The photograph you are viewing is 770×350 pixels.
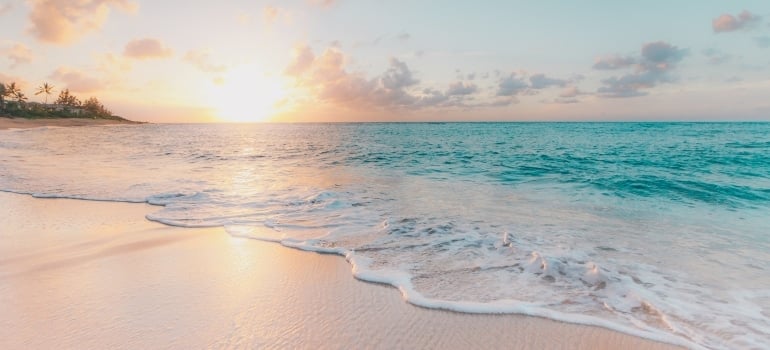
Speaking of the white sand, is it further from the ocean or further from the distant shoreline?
the distant shoreline

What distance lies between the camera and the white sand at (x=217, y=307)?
3.18 meters

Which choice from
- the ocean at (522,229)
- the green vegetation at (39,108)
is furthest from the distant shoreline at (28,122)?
the ocean at (522,229)

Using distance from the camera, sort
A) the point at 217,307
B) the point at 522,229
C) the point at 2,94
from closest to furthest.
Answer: the point at 217,307 → the point at 522,229 → the point at 2,94

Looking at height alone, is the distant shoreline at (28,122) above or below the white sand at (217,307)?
above

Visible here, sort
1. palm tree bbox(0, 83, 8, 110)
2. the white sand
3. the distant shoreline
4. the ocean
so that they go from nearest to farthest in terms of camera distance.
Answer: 1. the white sand
2. the ocean
3. the distant shoreline
4. palm tree bbox(0, 83, 8, 110)

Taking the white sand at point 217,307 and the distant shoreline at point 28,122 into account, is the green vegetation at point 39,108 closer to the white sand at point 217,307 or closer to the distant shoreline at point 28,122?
the distant shoreline at point 28,122

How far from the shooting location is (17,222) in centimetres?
685

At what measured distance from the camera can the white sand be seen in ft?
10.4

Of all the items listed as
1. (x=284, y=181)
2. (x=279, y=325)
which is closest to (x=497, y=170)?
(x=284, y=181)

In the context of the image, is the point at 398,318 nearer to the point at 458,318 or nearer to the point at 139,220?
the point at 458,318

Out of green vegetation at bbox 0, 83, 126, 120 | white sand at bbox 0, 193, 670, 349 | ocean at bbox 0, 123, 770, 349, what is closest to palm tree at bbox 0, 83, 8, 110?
green vegetation at bbox 0, 83, 126, 120

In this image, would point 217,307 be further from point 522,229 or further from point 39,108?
point 39,108

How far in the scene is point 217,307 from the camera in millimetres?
3688

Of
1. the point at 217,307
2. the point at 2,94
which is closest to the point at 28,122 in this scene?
the point at 2,94
